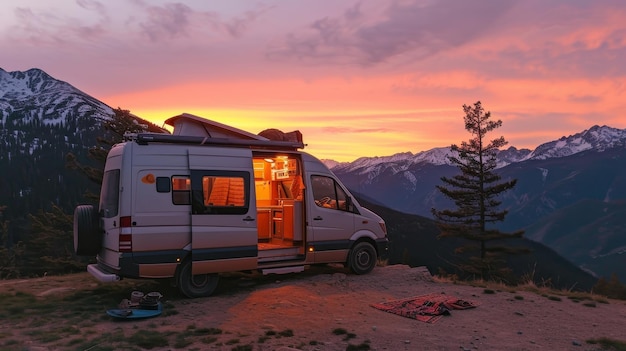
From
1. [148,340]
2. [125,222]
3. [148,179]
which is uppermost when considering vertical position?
[148,179]

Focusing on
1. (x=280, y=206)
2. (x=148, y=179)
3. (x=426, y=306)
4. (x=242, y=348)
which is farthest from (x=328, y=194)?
(x=242, y=348)

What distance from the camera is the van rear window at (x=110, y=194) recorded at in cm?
974

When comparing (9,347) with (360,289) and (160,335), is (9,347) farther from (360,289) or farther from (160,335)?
(360,289)

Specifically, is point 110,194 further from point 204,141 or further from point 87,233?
point 204,141

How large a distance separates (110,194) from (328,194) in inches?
202

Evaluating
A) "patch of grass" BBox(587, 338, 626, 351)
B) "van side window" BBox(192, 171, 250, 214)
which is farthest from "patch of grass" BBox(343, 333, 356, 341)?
"van side window" BBox(192, 171, 250, 214)

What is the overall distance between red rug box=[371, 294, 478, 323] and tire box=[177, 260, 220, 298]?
135 inches

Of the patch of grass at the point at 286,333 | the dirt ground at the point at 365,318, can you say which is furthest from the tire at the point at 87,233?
the patch of grass at the point at 286,333

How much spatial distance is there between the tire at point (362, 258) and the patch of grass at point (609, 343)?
6.08 meters

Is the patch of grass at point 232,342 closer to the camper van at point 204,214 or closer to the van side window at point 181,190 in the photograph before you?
the camper van at point 204,214

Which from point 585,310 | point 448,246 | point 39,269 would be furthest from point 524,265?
point 585,310

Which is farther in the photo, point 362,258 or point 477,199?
point 477,199

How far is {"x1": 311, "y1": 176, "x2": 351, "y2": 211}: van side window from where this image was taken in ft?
40.5

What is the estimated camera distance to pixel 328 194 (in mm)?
12578
